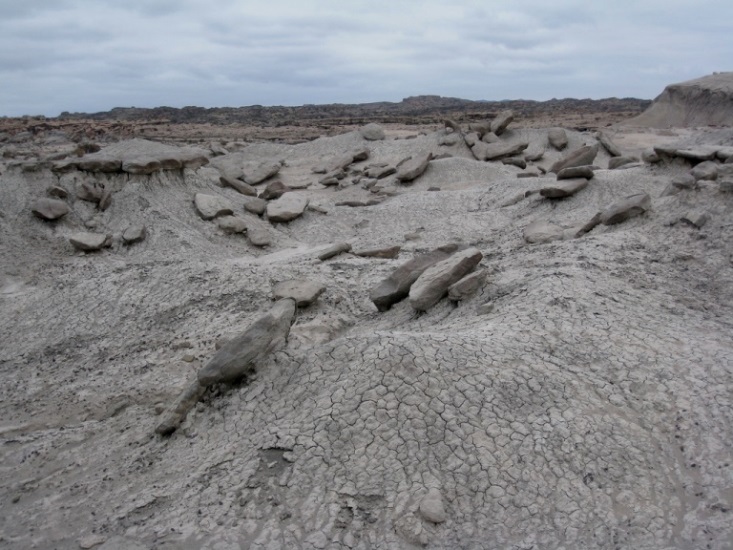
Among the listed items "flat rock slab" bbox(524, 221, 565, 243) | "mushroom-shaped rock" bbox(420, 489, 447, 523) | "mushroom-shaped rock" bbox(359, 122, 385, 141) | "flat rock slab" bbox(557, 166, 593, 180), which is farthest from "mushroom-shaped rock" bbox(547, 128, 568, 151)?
"mushroom-shaped rock" bbox(420, 489, 447, 523)

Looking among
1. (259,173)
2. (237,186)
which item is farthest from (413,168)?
(237,186)

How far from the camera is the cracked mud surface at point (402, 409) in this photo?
3.15 meters

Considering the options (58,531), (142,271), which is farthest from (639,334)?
(142,271)

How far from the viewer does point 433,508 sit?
10.2ft

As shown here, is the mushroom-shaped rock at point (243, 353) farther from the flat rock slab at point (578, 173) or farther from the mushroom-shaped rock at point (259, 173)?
the mushroom-shaped rock at point (259, 173)

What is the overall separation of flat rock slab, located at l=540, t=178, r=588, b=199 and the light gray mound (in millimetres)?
12503

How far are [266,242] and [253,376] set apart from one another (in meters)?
4.42

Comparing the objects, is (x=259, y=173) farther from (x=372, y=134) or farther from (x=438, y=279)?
(x=438, y=279)

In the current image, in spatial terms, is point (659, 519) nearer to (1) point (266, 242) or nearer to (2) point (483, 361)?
(2) point (483, 361)

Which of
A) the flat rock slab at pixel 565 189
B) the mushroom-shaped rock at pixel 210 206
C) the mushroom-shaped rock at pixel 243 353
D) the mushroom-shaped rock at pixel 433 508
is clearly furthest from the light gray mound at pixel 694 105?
the mushroom-shaped rock at pixel 433 508

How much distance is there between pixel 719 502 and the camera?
3.14 meters

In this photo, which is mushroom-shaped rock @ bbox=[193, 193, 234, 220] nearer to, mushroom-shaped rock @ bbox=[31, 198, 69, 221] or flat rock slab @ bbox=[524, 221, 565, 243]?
mushroom-shaped rock @ bbox=[31, 198, 69, 221]

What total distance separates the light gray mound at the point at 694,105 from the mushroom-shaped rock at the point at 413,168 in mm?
10203

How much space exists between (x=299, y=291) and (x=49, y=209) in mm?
4291
